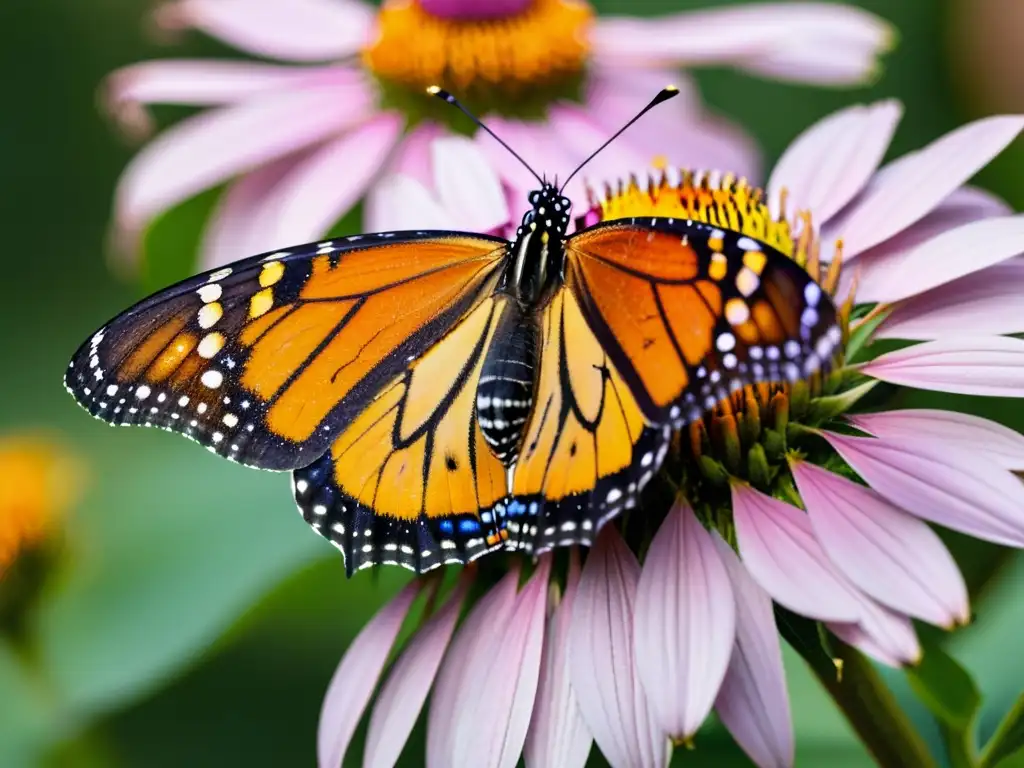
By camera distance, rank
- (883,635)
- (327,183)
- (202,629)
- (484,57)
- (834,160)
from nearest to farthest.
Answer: (883,635)
(834,160)
(202,629)
(327,183)
(484,57)

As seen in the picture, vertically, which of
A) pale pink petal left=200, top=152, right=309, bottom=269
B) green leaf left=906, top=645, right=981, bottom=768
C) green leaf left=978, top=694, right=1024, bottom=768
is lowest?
green leaf left=978, top=694, right=1024, bottom=768

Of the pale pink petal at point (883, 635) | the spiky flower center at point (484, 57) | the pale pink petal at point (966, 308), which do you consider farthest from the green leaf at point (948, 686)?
the spiky flower center at point (484, 57)

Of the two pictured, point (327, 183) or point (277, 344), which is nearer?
point (277, 344)

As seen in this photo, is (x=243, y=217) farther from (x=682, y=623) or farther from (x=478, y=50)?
(x=682, y=623)

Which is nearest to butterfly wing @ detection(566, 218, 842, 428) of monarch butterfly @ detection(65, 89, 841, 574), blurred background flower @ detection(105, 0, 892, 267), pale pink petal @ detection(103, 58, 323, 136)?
monarch butterfly @ detection(65, 89, 841, 574)

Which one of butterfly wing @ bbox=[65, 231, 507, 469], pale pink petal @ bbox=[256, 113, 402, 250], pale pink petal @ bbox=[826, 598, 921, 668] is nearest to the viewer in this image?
pale pink petal @ bbox=[826, 598, 921, 668]

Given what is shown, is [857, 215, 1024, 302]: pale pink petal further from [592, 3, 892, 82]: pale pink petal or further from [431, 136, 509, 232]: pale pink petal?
[592, 3, 892, 82]: pale pink petal

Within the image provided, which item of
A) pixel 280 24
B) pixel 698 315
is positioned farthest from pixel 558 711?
pixel 280 24
